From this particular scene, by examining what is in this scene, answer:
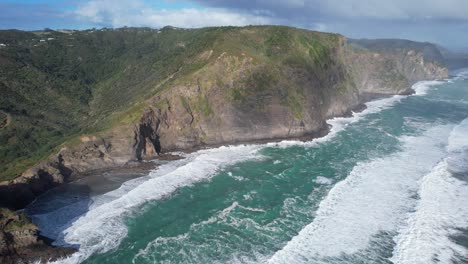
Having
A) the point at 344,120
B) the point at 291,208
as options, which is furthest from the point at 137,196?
the point at 344,120

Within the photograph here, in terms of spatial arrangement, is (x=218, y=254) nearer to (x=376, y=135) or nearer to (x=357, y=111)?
(x=376, y=135)

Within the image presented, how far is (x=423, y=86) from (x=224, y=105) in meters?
113

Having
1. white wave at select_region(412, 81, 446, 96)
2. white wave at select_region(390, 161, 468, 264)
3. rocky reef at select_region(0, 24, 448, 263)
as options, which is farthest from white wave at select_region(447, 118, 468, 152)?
white wave at select_region(412, 81, 446, 96)

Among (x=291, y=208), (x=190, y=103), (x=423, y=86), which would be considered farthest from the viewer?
(x=423, y=86)

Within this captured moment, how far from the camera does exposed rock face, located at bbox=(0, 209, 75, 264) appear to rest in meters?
37.8

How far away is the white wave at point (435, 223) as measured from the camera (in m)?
39.3

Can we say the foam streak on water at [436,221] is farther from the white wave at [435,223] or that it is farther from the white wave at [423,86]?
the white wave at [423,86]

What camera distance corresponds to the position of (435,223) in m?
45.6

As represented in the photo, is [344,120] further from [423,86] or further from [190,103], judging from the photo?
[423,86]

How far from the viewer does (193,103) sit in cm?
7469

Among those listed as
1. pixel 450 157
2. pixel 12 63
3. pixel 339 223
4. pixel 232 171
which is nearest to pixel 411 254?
pixel 339 223

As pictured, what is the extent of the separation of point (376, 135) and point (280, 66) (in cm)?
2421

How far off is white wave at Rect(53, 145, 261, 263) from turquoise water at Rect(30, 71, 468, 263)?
142mm

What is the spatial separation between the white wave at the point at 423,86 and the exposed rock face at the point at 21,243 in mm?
129525
